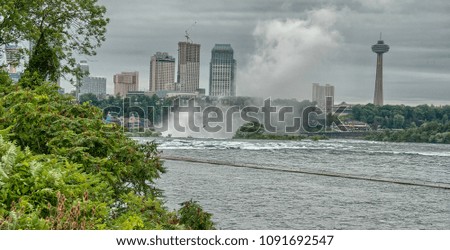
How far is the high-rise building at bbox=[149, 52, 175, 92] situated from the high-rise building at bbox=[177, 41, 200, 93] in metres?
2.96

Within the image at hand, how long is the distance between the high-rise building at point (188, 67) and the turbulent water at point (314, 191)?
4096 inches

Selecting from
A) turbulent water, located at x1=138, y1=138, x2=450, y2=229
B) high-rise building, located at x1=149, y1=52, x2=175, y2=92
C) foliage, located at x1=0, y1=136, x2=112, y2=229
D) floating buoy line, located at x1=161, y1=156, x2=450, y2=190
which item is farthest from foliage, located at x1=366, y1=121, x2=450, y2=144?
foliage, located at x1=0, y1=136, x2=112, y2=229

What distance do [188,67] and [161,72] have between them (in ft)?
36.9

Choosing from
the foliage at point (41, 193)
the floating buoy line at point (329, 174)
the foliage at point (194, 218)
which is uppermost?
the foliage at point (41, 193)

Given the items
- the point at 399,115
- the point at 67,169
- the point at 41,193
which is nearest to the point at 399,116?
the point at 399,115

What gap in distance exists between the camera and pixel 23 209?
7371mm

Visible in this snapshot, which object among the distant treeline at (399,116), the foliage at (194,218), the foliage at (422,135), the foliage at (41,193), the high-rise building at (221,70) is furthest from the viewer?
the high-rise building at (221,70)

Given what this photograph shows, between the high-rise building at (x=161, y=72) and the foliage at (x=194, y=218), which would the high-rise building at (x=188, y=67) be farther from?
the foliage at (x=194, y=218)

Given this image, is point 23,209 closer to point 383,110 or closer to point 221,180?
point 221,180

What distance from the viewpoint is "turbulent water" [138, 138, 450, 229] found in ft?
105

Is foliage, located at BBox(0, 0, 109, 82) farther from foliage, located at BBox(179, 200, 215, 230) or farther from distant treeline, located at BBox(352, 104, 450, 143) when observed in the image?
distant treeline, located at BBox(352, 104, 450, 143)

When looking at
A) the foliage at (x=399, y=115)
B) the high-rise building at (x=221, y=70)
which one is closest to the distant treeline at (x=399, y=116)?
the foliage at (x=399, y=115)

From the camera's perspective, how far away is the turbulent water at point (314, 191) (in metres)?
31.9

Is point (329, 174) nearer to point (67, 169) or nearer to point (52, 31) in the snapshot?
point (52, 31)
